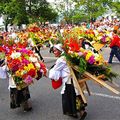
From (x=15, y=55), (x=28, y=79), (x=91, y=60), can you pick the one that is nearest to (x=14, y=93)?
(x=28, y=79)

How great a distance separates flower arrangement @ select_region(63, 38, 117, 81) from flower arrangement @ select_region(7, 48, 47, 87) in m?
0.92

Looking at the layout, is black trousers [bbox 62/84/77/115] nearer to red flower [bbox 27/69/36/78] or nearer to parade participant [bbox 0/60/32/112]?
red flower [bbox 27/69/36/78]

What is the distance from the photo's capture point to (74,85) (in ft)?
23.0

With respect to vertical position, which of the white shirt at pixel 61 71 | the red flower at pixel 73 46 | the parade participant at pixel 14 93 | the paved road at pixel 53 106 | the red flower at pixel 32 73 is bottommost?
the paved road at pixel 53 106

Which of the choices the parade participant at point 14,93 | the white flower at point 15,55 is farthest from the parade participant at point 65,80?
the parade participant at point 14,93

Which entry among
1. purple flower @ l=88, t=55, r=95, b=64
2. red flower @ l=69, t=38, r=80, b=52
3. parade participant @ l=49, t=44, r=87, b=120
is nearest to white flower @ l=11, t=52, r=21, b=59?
parade participant @ l=49, t=44, r=87, b=120

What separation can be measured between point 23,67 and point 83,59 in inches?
50.1

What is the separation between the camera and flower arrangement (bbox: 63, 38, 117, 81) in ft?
22.7

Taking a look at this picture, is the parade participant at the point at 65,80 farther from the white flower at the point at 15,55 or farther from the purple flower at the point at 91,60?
the white flower at the point at 15,55

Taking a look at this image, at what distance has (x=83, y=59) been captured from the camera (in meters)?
6.92

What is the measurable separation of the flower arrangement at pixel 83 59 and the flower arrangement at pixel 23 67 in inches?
36.2

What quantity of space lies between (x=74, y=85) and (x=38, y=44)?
→ 1056 centimetres

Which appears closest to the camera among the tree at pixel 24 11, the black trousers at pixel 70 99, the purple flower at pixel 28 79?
the black trousers at pixel 70 99

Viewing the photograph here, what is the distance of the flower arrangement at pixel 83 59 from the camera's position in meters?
6.91
